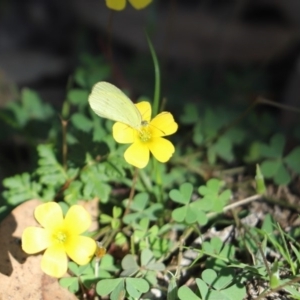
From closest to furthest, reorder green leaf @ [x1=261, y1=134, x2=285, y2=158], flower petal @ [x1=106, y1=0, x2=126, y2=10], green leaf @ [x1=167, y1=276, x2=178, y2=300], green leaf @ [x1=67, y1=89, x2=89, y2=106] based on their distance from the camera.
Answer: green leaf @ [x1=167, y1=276, x2=178, y2=300], flower petal @ [x1=106, y1=0, x2=126, y2=10], green leaf @ [x1=261, y1=134, x2=285, y2=158], green leaf @ [x1=67, y1=89, x2=89, y2=106]

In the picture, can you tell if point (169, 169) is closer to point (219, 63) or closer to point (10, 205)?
point (10, 205)

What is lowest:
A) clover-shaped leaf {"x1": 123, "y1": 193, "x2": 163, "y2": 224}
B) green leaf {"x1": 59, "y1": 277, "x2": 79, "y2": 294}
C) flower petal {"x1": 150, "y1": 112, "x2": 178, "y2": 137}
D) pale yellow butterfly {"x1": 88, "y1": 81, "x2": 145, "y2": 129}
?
green leaf {"x1": 59, "y1": 277, "x2": 79, "y2": 294}

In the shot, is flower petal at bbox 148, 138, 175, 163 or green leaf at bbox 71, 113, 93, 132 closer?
flower petal at bbox 148, 138, 175, 163

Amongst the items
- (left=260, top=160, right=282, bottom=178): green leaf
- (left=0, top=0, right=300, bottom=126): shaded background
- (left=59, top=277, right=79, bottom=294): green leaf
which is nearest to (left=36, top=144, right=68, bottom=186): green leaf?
(left=59, top=277, right=79, bottom=294): green leaf

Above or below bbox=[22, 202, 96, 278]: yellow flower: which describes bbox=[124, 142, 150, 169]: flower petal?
above

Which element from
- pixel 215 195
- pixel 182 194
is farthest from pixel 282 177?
pixel 182 194

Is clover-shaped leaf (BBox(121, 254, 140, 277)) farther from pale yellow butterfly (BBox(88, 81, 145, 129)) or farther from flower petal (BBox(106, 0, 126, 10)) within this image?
flower petal (BBox(106, 0, 126, 10))

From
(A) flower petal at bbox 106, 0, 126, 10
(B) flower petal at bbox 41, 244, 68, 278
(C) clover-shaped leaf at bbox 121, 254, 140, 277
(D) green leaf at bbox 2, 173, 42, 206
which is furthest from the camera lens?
(D) green leaf at bbox 2, 173, 42, 206

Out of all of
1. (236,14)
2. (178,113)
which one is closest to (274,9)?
(236,14)

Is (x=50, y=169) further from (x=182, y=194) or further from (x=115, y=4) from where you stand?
(x=115, y=4)
